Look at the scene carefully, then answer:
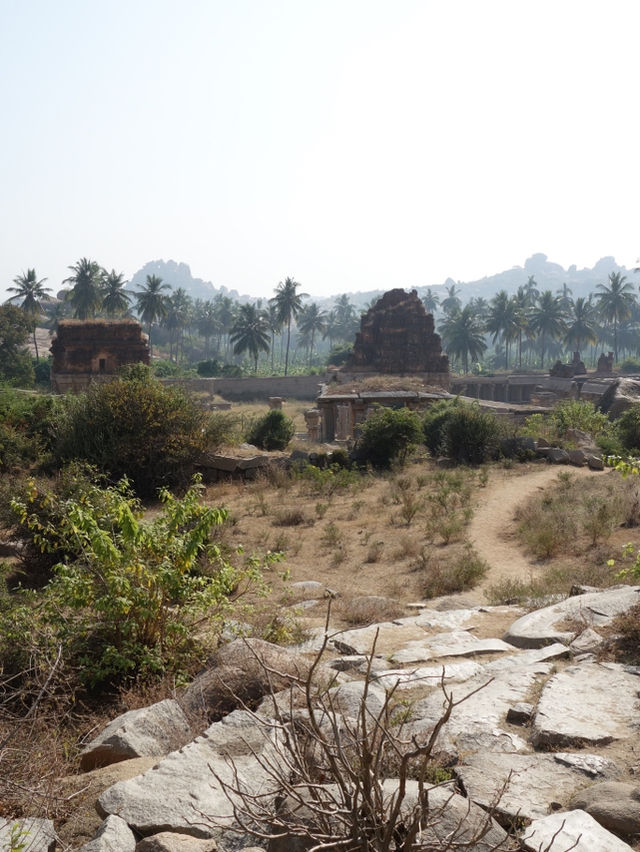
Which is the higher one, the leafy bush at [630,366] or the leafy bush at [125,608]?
the leafy bush at [630,366]

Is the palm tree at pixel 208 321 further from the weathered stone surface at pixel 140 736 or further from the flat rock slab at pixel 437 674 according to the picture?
the weathered stone surface at pixel 140 736

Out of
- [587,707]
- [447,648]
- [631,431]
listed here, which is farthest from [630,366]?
[587,707]

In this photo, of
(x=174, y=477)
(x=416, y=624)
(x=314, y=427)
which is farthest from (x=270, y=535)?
(x=314, y=427)

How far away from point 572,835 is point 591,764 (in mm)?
794

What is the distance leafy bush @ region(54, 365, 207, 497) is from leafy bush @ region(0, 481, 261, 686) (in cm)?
791

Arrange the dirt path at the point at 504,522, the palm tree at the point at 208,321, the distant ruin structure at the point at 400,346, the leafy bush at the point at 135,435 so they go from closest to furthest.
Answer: the dirt path at the point at 504,522 → the leafy bush at the point at 135,435 → the distant ruin structure at the point at 400,346 → the palm tree at the point at 208,321

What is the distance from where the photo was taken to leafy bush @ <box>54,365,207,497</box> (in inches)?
536

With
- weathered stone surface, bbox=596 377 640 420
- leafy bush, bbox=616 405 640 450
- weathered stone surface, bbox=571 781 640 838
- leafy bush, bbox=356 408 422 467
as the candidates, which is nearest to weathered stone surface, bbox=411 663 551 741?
weathered stone surface, bbox=571 781 640 838

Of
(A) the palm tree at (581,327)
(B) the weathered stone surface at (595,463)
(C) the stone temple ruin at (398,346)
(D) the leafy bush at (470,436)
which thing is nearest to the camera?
(B) the weathered stone surface at (595,463)

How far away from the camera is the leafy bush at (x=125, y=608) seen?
16.2 feet

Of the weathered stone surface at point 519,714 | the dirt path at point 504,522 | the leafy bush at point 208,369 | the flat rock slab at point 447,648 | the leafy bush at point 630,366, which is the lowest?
the dirt path at point 504,522

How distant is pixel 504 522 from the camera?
11781 millimetres

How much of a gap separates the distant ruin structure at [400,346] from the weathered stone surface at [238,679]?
129ft

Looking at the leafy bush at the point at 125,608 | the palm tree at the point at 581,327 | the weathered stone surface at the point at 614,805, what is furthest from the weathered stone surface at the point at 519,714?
the palm tree at the point at 581,327
